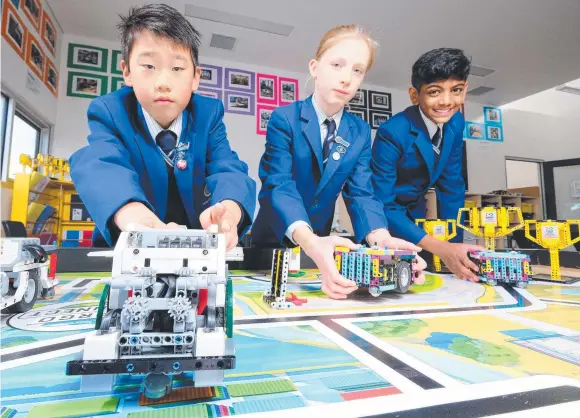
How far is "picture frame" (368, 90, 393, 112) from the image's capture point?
3.69 m

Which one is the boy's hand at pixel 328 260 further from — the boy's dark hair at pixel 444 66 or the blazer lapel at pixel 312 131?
the boy's dark hair at pixel 444 66

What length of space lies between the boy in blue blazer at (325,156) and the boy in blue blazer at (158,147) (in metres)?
0.19

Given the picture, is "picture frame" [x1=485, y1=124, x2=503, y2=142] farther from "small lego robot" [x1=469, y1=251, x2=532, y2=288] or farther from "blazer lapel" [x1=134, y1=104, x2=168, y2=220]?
"blazer lapel" [x1=134, y1=104, x2=168, y2=220]

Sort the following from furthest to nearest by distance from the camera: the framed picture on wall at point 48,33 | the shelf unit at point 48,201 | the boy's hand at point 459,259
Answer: the framed picture on wall at point 48,33 < the shelf unit at point 48,201 < the boy's hand at point 459,259

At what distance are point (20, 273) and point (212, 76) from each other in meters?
2.76

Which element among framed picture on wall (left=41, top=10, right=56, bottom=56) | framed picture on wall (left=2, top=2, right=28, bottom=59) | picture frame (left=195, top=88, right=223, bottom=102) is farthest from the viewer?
framed picture on wall (left=41, top=10, right=56, bottom=56)

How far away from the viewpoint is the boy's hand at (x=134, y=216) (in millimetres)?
823

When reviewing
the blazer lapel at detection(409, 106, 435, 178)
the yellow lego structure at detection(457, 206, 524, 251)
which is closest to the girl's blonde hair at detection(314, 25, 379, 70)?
the blazer lapel at detection(409, 106, 435, 178)

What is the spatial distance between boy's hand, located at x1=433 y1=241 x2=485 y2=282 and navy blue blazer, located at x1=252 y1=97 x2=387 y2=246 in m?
0.40

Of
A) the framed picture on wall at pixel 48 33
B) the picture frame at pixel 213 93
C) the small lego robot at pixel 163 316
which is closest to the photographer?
the small lego robot at pixel 163 316

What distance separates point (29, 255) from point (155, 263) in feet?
2.38

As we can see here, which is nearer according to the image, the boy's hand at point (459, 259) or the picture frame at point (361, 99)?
the boy's hand at point (459, 259)

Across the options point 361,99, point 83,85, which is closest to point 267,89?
point 361,99

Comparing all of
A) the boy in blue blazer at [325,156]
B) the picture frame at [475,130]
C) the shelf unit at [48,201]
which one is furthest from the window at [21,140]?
the picture frame at [475,130]
